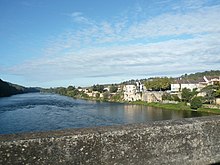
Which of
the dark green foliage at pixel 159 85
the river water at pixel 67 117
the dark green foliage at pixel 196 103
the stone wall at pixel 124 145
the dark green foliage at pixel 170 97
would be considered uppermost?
the dark green foliage at pixel 159 85

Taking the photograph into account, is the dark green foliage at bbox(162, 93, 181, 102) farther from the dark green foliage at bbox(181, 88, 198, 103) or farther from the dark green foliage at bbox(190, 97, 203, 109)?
the dark green foliage at bbox(190, 97, 203, 109)

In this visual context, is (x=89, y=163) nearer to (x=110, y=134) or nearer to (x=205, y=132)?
(x=110, y=134)

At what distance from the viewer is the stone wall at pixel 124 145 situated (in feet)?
13.0

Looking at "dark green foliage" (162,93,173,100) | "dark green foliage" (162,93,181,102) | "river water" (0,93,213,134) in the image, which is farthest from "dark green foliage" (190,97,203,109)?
"dark green foliage" (162,93,173,100)

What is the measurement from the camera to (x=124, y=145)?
4609mm

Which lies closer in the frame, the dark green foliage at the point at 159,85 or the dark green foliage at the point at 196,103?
the dark green foliage at the point at 196,103

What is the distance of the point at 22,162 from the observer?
12.9ft

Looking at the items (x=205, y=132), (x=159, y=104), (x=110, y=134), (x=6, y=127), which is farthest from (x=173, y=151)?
(x=159, y=104)

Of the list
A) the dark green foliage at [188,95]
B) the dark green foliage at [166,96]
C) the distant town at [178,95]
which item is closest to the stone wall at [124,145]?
the distant town at [178,95]

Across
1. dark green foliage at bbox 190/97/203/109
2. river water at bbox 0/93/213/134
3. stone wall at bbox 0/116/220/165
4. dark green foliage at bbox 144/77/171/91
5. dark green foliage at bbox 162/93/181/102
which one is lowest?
river water at bbox 0/93/213/134

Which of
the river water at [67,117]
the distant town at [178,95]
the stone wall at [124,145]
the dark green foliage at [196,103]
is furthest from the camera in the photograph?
the distant town at [178,95]

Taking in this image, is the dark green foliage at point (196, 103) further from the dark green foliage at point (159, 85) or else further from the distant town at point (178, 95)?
the dark green foliage at point (159, 85)

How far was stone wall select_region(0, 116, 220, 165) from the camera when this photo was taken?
397 cm

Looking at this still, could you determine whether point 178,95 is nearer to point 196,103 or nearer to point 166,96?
point 166,96
